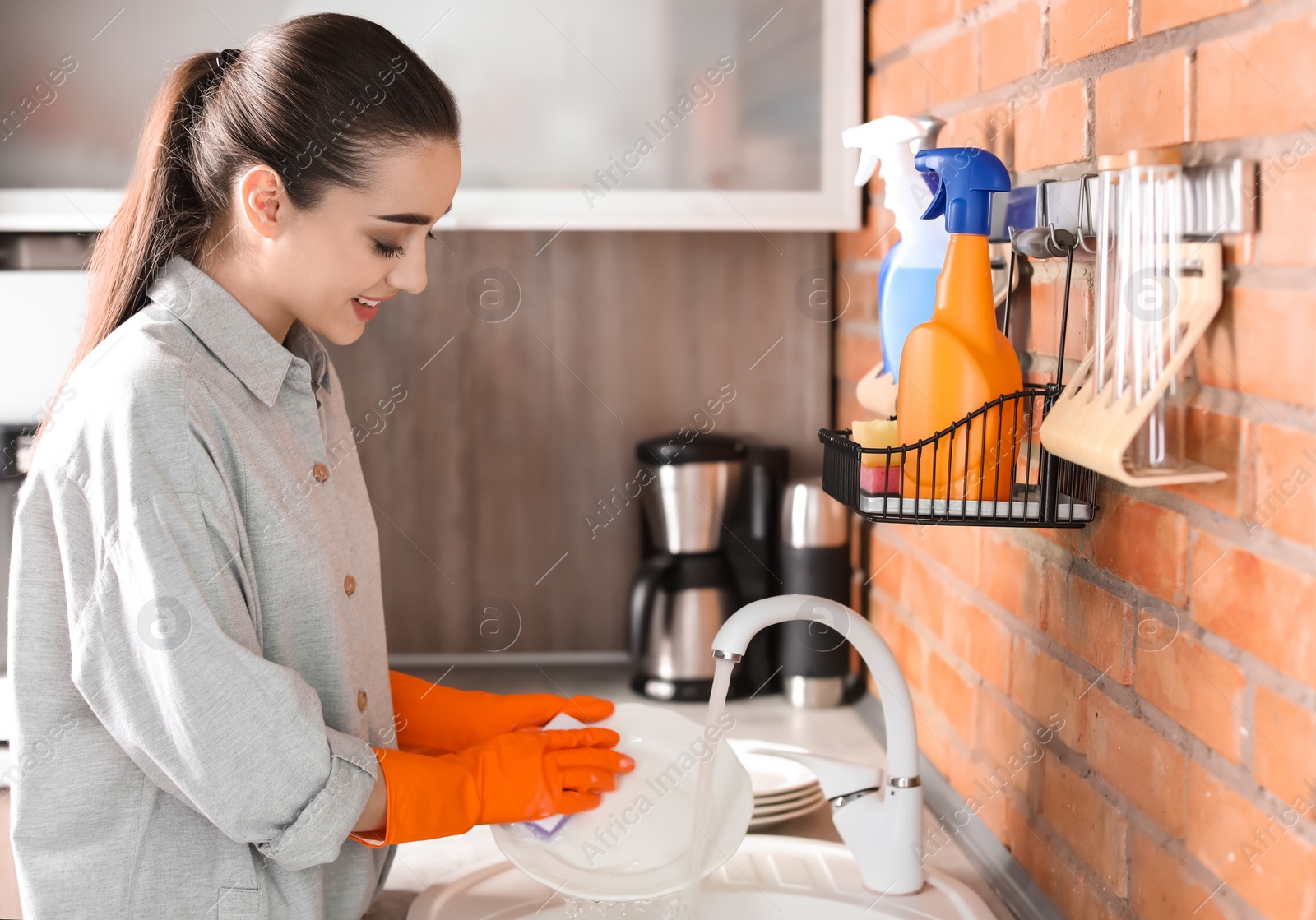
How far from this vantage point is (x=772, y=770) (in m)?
1.24

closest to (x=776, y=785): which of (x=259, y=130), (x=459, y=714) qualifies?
(x=459, y=714)

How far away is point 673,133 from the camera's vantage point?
4.72 ft

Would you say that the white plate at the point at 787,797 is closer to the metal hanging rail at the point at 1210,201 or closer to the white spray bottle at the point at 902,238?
the white spray bottle at the point at 902,238

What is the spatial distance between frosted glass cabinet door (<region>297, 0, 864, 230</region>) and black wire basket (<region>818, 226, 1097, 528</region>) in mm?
637

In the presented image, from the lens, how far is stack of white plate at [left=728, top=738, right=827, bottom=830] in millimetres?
1140

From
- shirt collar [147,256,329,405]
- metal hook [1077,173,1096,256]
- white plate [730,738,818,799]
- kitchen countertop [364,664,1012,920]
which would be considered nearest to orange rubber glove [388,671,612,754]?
kitchen countertop [364,664,1012,920]

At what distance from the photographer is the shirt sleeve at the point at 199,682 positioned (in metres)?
0.74

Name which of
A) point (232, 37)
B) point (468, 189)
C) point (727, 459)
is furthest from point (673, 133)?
point (232, 37)

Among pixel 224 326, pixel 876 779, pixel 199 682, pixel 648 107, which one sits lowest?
pixel 876 779

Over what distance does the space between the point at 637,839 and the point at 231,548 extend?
16.8 inches

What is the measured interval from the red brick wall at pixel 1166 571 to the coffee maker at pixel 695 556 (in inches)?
17.4

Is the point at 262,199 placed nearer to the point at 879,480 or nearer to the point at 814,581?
the point at 879,480

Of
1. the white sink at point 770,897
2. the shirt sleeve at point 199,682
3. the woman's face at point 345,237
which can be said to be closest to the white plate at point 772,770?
the white sink at point 770,897

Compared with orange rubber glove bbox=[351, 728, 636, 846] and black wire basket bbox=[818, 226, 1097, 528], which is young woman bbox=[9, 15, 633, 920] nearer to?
orange rubber glove bbox=[351, 728, 636, 846]
